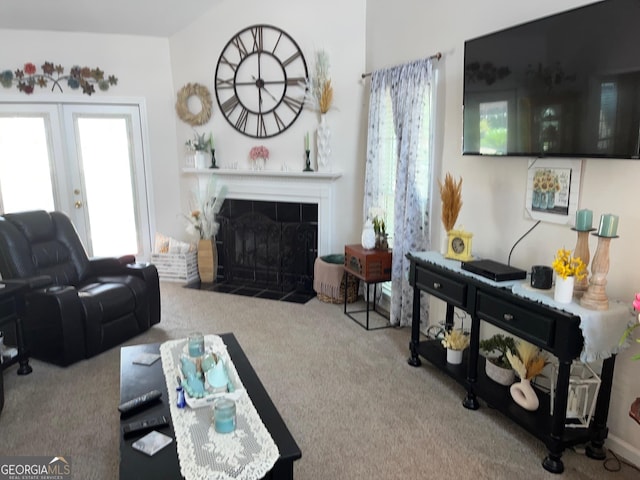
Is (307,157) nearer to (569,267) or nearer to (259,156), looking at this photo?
(259,156)

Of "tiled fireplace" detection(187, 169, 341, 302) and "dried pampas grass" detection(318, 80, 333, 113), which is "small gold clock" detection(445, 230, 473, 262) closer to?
"tiled fireplace" detection(187, 169, 341, 302)

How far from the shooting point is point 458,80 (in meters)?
3.23

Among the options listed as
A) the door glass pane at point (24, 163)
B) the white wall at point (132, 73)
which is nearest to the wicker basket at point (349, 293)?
the white wall at point (132, 73)

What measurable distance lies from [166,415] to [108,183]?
14.1 feet

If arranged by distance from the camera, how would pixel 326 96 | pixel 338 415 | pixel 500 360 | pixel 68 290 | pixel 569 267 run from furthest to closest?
1. pixel 326 96
2. pixel 68 290
3. pixel 500 360
4. pixel 338 415
5. pixel 569 267

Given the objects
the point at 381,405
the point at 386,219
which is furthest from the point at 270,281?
the point at 381,405

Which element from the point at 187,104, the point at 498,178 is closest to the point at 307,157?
the point at 187,104

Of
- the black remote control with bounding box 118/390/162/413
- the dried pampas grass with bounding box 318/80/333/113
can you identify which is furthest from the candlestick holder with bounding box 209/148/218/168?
the black remote control with bounding box 118/390/162/413

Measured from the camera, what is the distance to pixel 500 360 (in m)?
2.77

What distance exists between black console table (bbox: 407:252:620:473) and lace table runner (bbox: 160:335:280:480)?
1.35 m

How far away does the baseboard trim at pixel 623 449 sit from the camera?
222 cm

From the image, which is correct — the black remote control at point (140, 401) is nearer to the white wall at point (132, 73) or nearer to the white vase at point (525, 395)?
the white vase at point (525, 395)

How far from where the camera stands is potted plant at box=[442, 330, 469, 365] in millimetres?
2928

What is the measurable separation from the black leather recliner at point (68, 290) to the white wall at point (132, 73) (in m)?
1.77
